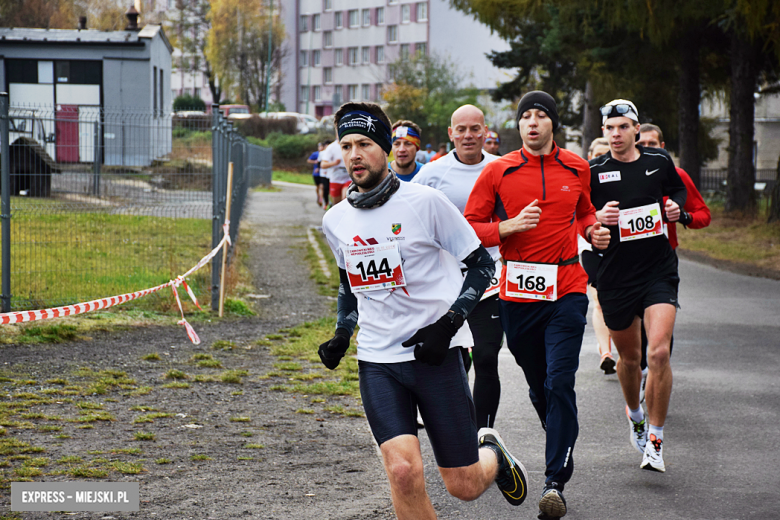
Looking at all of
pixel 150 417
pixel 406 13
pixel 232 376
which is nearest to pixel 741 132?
pixel 232 376

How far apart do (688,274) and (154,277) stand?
886 centimetres

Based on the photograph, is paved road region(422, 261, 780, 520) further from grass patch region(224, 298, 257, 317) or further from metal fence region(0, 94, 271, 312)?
metal fence region(0, 94, 271, 312)

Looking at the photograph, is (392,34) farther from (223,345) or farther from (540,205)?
(540,205)

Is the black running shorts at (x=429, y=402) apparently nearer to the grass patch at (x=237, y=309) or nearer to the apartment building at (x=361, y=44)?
the grass patch at (x=237, y=309)

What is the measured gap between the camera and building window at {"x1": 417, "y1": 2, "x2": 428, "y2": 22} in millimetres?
84750

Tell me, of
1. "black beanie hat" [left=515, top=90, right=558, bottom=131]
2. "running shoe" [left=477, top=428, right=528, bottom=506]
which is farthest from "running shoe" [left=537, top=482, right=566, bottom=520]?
"black beanie hat" [left=515, top=90, right=558, bottom=131]

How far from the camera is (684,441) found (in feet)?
20.4

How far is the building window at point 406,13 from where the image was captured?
283ft

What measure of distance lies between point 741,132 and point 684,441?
19.7 metres

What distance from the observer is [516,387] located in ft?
26.2

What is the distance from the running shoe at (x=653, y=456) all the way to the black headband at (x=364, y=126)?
2660 mm

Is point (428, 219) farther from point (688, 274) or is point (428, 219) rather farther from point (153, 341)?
point (688, 274)

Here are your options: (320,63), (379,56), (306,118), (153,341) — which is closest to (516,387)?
(153,341)

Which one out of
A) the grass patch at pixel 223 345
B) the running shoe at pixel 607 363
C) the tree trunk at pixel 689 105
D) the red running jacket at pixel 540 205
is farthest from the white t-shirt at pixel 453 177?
the tree trunk at pixel 689 105
